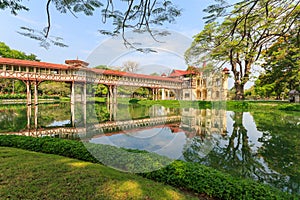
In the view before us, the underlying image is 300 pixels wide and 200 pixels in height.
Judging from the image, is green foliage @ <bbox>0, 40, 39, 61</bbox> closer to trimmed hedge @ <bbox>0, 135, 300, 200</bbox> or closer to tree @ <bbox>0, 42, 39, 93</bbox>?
tree @ <bbox>0, 42, 39, 93</bbox>

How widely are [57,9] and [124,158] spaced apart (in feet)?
9.51

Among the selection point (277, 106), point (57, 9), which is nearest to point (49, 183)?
point (57, 9)

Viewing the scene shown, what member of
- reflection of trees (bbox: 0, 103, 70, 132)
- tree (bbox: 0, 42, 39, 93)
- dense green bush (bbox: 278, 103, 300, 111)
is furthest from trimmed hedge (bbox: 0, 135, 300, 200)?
tree (bbox: 0, 42, 39, 93)

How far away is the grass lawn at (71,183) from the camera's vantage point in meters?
2.08

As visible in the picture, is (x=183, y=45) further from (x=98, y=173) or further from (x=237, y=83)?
(x=237, y=83)

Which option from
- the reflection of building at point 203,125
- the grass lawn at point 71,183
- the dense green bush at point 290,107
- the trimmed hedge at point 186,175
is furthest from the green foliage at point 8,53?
the dense green bush at point 290,107

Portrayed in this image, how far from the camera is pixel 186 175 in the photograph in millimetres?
A: 2432

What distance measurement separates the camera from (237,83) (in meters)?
19.0

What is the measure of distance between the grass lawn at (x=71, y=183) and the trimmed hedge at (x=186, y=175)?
166 mm

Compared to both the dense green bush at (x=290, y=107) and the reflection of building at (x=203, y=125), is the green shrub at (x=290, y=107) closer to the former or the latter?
the dense green bush at (x=290, y=107)

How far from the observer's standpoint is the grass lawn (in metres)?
2.08

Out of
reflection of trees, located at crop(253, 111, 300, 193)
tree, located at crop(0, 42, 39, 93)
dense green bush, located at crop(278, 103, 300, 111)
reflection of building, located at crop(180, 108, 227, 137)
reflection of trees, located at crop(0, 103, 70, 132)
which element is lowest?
reflection of trees, located at crop(253, 111, 300, 193)

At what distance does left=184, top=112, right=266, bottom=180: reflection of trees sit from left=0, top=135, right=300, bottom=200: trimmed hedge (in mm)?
1003

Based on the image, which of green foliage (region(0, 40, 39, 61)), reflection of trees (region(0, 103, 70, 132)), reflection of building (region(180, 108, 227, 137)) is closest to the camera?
reflection of building (region(180, 108, 227, 137))
